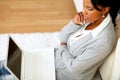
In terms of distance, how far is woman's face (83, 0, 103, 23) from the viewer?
1.21m

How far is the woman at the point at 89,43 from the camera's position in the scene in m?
1.19

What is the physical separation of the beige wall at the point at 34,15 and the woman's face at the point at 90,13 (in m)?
1.14

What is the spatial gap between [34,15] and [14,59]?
1.33 meters

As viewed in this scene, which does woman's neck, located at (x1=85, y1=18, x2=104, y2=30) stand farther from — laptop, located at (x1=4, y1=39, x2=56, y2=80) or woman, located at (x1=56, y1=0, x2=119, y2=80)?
laptop, located at (x1=4, y1=39, x2=56, y2=80)

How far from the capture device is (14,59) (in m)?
1.32

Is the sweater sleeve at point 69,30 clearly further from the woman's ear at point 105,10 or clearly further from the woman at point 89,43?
the woman's ear at point 105,10

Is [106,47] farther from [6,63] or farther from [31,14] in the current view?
[31,14]

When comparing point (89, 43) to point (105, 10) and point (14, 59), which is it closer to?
point (105, 10)

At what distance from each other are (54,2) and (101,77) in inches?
63.4

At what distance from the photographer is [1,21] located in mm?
2463

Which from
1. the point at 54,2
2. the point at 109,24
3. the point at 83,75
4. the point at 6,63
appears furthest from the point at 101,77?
the point at 54,2

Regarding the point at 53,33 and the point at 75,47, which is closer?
the point at 75,47

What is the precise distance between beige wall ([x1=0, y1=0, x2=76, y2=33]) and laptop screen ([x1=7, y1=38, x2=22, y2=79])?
961 mm

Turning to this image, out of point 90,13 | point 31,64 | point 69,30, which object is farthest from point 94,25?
point 31,64
